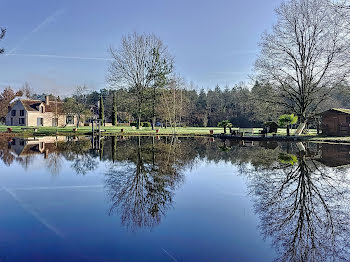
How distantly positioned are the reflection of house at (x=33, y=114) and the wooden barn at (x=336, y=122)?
4365cm

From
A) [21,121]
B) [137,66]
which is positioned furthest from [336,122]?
[21,121]

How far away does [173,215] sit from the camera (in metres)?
5.86

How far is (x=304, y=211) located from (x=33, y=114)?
58335 millimetres

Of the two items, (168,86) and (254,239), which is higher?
(168,86)

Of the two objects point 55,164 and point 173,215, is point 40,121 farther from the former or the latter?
point 173,215

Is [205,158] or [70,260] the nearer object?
[70,260]

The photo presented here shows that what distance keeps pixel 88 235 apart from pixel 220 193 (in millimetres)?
4043

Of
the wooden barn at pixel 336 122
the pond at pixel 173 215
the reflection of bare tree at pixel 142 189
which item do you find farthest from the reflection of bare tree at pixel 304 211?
the wooden barn at pixel 336 122

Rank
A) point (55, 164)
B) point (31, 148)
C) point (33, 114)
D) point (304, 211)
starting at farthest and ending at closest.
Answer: point (33, 114), point (31, 148), point (55, 164), point (304, 211)

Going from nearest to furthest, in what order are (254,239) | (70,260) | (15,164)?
(70,260) < (254,239) < (15,164)

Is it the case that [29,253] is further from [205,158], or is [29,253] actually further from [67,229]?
[205,158]

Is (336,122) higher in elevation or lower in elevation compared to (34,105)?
lower

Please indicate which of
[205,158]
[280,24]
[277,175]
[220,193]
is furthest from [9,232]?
[280,24]

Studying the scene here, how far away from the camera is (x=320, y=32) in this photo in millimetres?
26359
